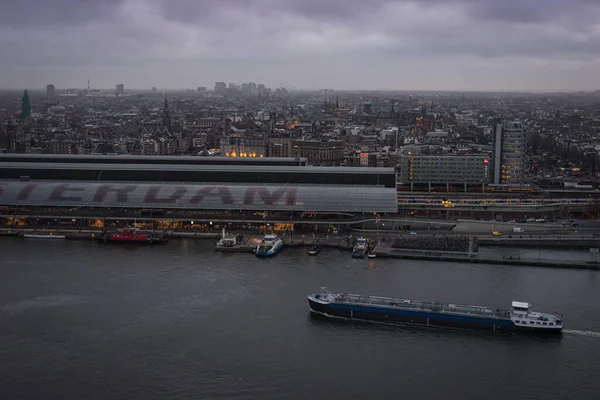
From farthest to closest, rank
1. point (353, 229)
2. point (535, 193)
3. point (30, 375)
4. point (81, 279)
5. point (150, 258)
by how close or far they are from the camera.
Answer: point (535, 193) < point (353, 229) < point (150, 258) < point (81, 279) < point (30, 375)

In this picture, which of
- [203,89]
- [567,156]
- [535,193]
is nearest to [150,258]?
[535,193]

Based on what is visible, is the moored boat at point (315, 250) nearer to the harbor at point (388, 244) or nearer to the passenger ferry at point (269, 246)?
the harbor at point (388, 244)

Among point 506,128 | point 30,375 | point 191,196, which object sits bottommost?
point 30,375

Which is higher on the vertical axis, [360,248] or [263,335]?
[360,248]

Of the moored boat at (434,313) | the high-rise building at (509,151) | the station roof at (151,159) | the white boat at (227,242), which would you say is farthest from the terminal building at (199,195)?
the moored boat at (434,313)

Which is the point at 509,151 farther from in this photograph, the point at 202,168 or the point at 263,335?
the point at 263,335

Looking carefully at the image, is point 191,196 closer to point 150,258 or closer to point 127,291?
point 150,258

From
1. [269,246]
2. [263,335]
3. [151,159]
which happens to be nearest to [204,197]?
[269,246]
